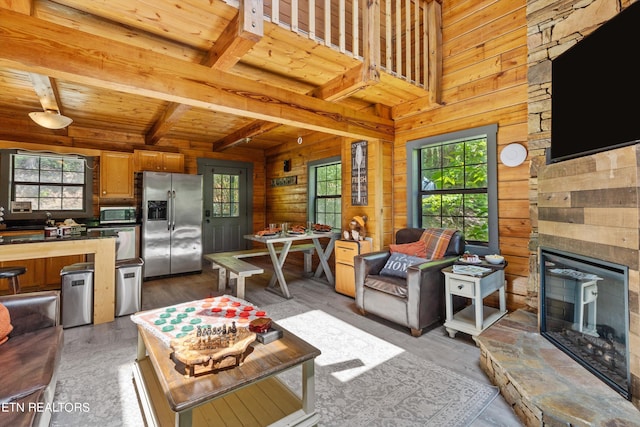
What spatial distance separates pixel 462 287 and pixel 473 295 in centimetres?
11

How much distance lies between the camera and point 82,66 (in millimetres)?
2102

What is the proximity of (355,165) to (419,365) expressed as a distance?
9.37 ft

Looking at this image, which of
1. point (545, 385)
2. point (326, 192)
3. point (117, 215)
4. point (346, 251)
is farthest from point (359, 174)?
point (117, 215)

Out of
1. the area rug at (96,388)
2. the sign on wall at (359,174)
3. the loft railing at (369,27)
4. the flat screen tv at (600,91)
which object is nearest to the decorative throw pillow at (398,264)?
the sign on wall at (359,174)

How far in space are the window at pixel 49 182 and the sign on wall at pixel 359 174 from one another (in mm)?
4496

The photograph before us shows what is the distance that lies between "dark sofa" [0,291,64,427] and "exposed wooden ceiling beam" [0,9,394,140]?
62.1 inches

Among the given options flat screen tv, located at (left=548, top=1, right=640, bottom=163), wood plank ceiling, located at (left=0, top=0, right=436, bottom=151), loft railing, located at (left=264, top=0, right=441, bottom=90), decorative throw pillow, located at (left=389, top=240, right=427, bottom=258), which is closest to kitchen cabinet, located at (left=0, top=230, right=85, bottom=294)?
wood plank ceiling, located at (left=0, top=0, right=436, bottom=151)

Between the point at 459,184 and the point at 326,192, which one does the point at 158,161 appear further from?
the point at 459,184

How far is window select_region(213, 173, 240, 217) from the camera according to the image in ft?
21.3

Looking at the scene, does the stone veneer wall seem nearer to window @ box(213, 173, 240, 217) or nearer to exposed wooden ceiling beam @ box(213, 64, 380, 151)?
exposed wooden ceiling beam @ box(213, 64, 380, 151)

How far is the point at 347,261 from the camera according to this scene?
3.93 m

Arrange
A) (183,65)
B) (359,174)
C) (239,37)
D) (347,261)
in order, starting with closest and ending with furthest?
(239,37), (183,65), (347,261), (359,174)

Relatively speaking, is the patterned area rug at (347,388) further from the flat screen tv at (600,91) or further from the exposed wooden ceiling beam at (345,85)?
the exposed wooden ceiling beam at (345,85)

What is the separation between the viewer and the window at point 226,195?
648cm
